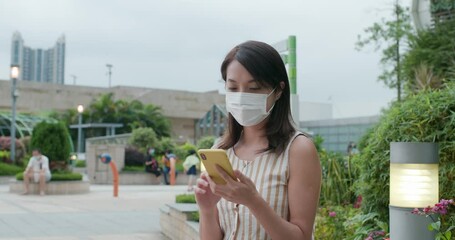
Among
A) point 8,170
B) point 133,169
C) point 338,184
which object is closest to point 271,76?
point 338,184

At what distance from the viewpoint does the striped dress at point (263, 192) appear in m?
1.82

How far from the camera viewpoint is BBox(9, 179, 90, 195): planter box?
16203 mm

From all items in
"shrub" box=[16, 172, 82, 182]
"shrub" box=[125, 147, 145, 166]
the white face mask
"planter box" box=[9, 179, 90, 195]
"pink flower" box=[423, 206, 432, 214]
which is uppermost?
the white face mask

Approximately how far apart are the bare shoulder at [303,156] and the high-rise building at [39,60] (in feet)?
407

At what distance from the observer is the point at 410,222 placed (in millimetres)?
3562

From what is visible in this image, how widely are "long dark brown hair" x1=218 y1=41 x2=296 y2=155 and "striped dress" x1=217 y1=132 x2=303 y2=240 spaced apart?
42 millimetres

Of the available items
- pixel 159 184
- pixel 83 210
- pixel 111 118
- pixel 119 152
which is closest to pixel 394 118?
pixel 83 210

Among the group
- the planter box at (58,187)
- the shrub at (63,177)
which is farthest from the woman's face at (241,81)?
the shrub at (63,177)

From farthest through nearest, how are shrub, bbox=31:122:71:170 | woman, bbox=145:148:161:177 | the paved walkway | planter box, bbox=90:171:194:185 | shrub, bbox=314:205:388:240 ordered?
woman, bbox=145:148:161:177 → planter box, bbox=90:171:194:185 → shrub, bbox=31:122:71:170 → the paved walkway → shrub, bbox=314:205:388:240

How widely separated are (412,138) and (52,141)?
1444 centimetres

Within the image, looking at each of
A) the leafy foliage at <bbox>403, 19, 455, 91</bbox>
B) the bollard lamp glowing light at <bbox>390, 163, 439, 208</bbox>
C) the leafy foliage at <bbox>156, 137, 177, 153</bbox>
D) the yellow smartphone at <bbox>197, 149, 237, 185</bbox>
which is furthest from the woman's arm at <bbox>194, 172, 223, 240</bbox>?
the leafy foliage at <bbox>156, 137, 177, 153</bbox>

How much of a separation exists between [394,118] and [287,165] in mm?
2954

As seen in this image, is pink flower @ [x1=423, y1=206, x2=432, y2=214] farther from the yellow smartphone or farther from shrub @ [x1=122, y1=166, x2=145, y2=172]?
shrub @ [x1=122, y1=166, x2=145, y2=172]

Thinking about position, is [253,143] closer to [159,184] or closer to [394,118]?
[394,118]
